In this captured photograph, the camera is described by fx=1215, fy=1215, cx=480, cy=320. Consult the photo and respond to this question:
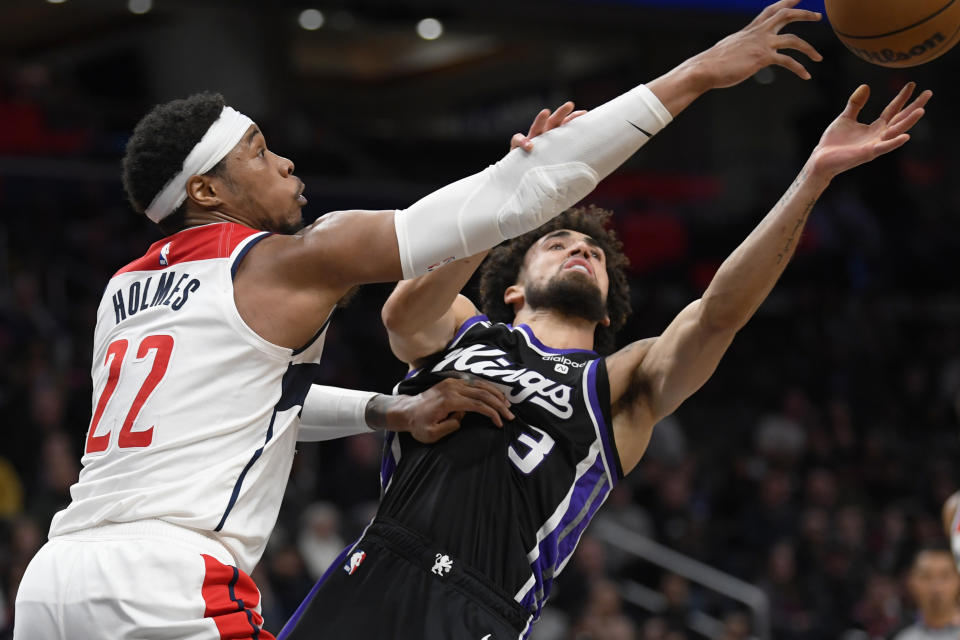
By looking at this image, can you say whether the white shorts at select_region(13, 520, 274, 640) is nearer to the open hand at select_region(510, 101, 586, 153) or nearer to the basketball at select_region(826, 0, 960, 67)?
the open hand at select_region(510, 101, 586, 153)

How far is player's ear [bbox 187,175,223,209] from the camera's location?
349 centimetres

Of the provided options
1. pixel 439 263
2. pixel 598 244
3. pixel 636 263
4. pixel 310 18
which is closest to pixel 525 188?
pixel 439 263

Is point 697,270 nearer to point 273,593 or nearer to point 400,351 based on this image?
point 273,593

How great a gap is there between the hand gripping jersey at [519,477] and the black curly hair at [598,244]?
765mm

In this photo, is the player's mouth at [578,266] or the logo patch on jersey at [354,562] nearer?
the logo patch on jersey at [354,562]

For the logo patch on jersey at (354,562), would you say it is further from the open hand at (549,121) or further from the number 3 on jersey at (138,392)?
the open hand at (549,121)

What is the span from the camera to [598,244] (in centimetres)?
486

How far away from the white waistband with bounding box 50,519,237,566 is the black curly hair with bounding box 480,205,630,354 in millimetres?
1972

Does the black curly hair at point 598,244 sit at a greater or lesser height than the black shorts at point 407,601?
greater

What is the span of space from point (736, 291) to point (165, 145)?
176 cm

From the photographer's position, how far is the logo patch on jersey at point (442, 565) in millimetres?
3859

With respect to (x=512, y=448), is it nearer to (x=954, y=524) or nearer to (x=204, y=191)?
(x=204, y=191)

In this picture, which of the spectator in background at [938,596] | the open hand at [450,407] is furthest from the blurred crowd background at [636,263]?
the open hand at [450,407]

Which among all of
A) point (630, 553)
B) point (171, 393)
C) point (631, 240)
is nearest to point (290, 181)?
point (171, 393)
